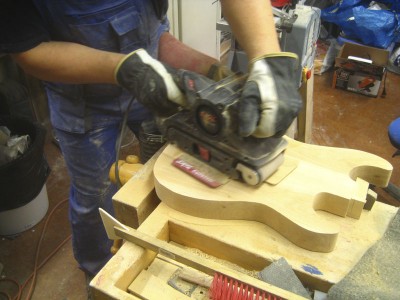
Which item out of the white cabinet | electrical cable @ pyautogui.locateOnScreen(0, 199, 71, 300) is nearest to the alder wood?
electrical cable @ pyautogui.locateOnScreen(0, 199, 71, 300)

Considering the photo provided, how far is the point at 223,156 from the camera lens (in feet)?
2.62

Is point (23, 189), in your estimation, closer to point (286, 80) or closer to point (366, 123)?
point (286, 80)

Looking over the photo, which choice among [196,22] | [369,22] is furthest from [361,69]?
[196,22]

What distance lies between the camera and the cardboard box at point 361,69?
2865 millimetres

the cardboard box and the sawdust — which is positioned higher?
the sawdust

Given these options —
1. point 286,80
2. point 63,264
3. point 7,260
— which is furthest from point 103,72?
point 7,260

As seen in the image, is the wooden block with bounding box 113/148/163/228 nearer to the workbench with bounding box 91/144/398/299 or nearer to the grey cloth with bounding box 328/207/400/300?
the workbench with bounding box 91/144/398/299

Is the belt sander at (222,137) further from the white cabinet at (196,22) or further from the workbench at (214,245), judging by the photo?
the white cabinet at (196,22)

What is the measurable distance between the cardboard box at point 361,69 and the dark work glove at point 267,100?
2.32 metres

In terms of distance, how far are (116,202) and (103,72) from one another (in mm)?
336

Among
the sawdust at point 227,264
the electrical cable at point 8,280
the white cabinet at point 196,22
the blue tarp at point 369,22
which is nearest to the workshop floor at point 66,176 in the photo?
the electrical cable at point 8,280

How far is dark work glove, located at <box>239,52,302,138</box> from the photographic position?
73cm

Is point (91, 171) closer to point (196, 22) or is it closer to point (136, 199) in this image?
point (136, 199)

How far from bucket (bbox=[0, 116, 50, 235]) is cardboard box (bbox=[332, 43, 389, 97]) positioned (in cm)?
226
